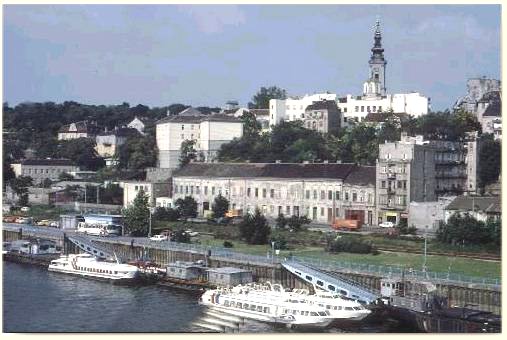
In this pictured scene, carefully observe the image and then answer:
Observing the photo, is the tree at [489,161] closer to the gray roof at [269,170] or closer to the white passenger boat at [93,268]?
the gray roof at [269,170]

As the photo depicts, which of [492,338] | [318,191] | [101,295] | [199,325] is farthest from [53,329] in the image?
[318,191]

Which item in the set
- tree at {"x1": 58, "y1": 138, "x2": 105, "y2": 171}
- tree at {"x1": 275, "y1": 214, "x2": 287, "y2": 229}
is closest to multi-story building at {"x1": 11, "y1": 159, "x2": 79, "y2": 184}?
tree at {"x1": 58, "y1": 138, "x2": 105, "y2": 171}

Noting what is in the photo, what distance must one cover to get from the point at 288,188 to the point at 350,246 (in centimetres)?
1072

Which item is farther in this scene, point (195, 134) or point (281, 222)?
point (195, 134)

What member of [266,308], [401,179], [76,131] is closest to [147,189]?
[401,179]

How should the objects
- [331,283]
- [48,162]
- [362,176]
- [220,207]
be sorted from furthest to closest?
1. [48,162]
2. [220,207]
3. [362,176]
4. [331,283]

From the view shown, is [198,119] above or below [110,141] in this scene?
above

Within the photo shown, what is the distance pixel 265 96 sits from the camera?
83.2m

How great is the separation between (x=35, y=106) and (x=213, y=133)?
38.5m

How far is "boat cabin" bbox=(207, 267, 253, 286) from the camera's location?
101ft

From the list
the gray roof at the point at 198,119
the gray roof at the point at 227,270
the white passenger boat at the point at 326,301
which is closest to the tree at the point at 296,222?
the gray roof at the point at 227,270

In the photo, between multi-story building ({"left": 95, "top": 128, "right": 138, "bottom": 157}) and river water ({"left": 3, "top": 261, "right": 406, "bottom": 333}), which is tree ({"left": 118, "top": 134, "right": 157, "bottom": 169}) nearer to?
multi-story building ({"left": 95, "top": 128, "right": 138, "bottom": 157})

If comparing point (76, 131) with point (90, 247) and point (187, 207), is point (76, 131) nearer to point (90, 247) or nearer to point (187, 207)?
point (187, 207)

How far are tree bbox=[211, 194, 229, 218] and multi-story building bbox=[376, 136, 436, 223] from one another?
7513mm
